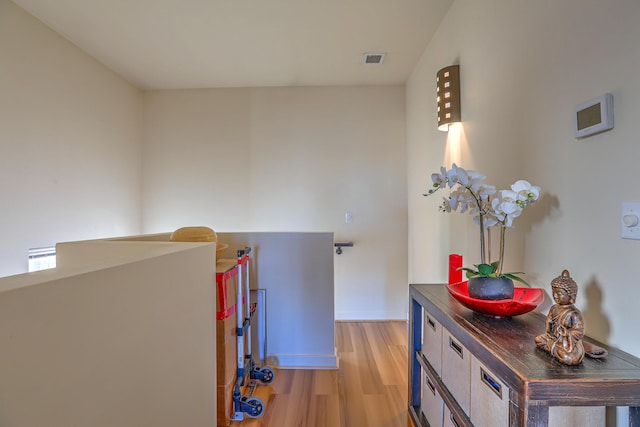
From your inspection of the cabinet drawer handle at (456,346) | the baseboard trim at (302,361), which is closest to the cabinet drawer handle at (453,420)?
the cabinet drawer handle at (456,346)

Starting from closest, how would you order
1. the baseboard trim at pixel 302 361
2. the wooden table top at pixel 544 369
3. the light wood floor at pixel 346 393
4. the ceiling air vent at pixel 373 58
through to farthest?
1. the wooden table top at pixel 544 369
2. the light wood floor at pixel 346 393
3. the baseboard trim at pixel 302 361
4. the ceiling air vent at pixel 373 58

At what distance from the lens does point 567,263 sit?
1069mm

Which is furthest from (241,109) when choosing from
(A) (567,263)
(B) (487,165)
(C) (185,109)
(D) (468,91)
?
(A) (567,263)

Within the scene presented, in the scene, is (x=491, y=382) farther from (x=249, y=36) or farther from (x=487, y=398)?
(x=249, y=36)

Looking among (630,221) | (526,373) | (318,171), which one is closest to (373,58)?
(318,171)

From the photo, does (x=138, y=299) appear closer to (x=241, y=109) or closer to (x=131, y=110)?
(x=241, y=109)

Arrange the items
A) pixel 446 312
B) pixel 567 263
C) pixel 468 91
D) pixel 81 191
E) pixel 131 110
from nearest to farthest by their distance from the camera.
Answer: pixel 567 263, pixel 446 312, pixel 468 91, pixel 81 191, pixel 131 110

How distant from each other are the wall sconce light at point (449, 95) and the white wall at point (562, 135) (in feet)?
0.17

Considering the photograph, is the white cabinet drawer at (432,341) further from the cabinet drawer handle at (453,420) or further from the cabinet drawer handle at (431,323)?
the cabinet drawer handle at (453,420)

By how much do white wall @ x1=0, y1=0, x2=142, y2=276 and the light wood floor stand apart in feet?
6.85

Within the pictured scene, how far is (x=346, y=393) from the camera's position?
199 cm

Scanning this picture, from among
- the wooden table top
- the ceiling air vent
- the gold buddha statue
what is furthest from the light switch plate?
the ceiling air vent

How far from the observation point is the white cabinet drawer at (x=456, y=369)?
1073mm

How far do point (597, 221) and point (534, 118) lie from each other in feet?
1.73
